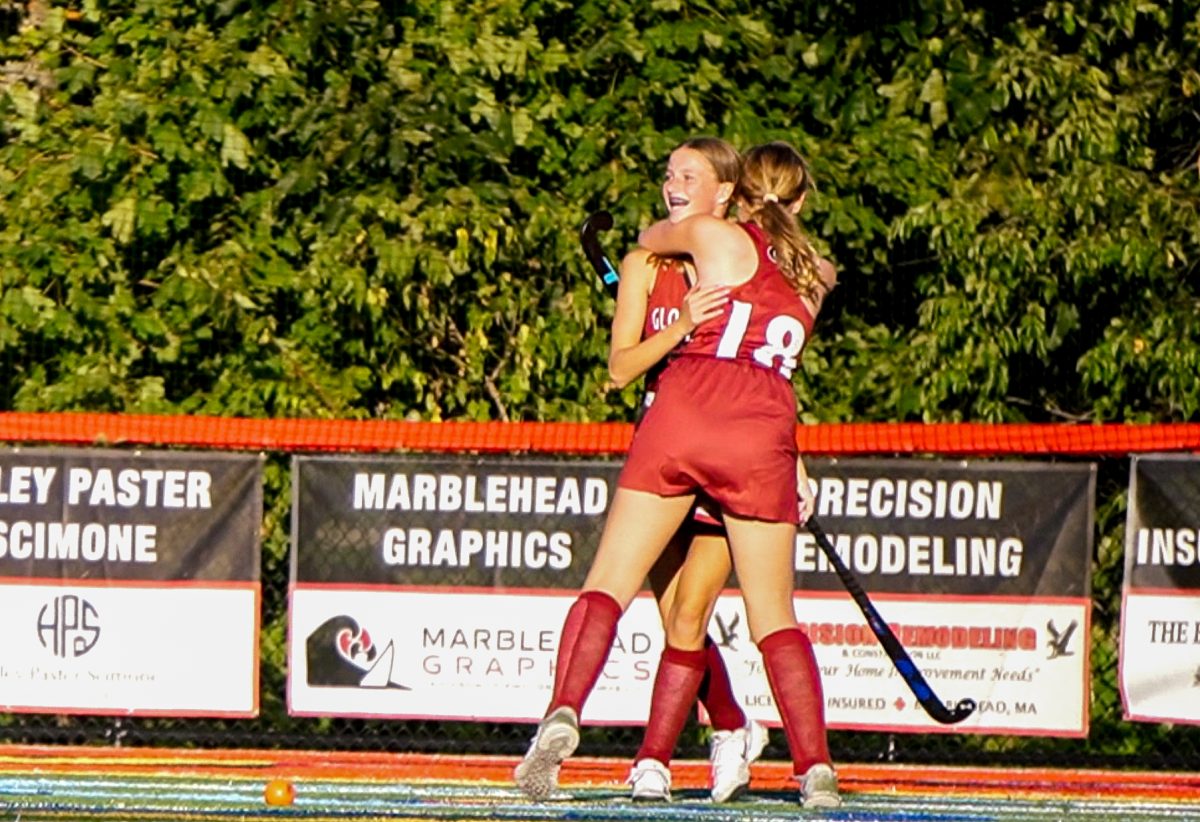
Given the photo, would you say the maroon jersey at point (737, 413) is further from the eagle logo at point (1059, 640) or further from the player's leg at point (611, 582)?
the eagle logo at point (1059, 640)

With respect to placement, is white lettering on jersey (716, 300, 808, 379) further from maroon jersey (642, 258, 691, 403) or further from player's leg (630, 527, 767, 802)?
player's leg (630, 527, 767, 802)

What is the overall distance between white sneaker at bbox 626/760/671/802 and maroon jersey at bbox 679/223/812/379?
1214 mm

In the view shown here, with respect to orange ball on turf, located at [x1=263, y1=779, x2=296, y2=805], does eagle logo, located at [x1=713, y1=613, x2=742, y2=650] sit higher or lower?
higher

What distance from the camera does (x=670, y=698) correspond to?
639 cm

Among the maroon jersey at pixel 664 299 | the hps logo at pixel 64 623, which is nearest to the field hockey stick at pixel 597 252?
the maroon jersey at pixel 664 299

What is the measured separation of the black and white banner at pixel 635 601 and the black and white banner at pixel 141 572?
210 mm

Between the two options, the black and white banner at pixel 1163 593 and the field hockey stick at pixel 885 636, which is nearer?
the field hockey stick at pixel 885 636

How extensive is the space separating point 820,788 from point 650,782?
2.00ft

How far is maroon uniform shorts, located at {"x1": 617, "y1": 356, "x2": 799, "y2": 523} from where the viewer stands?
5898mm

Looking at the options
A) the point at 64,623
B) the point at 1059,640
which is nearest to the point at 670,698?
the point at 1059,640

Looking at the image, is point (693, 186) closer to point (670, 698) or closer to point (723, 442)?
point (723, 442)

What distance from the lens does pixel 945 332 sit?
1051 centimetres

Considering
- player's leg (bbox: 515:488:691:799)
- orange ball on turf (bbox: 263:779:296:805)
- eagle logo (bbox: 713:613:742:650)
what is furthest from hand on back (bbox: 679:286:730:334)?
eagle logo (bbox: 713:613:742:650)

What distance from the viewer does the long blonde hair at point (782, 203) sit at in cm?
599
